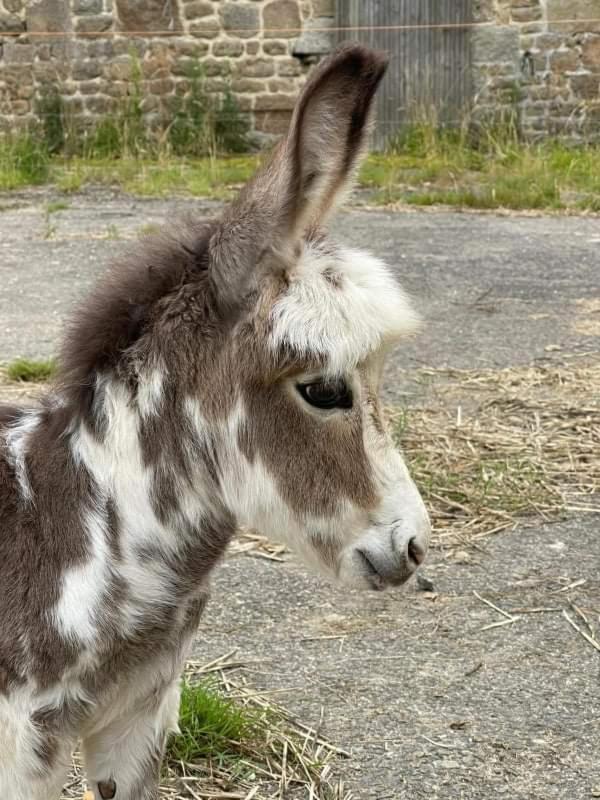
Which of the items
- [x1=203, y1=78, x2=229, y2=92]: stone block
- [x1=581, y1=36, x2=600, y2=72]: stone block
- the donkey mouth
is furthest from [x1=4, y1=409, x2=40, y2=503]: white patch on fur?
[x1=203, y1=78, x2=229, y2=92]: stone block

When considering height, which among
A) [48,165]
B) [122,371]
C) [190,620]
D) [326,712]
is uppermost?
[122,371]

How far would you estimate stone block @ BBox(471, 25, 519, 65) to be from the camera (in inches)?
515

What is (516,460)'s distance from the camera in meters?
4.84

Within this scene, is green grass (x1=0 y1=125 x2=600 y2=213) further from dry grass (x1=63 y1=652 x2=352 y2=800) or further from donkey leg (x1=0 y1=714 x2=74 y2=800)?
donkey leg (x1=0 y1=714 x2=74 y2=800)

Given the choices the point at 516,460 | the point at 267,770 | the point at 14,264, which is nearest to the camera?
the point at 267,770

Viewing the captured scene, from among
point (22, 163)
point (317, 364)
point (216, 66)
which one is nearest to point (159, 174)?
point (22, 163)

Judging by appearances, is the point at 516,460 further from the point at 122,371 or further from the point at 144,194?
the point at 144,194

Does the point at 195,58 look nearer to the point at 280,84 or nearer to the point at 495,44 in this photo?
the point at 280,84

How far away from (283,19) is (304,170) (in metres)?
12.1

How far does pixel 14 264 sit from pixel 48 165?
4582 millimetres

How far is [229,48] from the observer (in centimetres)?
1377

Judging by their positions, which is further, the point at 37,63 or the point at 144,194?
the point at 37,63

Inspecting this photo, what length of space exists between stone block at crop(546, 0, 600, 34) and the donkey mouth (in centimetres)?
1179

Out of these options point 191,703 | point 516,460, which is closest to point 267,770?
point 191,703
